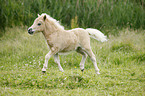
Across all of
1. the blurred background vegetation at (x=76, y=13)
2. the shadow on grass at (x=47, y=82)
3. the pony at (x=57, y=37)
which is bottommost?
the shadow on grass at (x=47, y=82)

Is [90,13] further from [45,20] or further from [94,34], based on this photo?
[45,20]

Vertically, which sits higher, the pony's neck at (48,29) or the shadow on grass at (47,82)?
the pony's neck at (48,29)

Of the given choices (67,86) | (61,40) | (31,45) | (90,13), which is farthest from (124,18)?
(67,86)

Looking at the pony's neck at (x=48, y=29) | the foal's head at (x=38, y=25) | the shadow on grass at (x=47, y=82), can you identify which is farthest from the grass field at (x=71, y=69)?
the foal's head at (x=38, y=25)

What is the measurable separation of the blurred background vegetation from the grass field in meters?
0.68

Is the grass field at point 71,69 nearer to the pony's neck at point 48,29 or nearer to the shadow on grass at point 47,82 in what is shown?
the shadow on grass at point 47,82

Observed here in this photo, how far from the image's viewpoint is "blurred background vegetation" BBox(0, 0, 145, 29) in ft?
35.9

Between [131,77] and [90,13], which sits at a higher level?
[90,13]

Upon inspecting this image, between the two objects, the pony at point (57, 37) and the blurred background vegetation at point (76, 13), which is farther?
the blurred background vegetation at point (76, 13)

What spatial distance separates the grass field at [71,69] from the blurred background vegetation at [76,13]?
26.6 inches

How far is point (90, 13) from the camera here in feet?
37.8

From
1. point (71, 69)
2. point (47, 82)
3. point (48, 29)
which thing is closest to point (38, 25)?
point (48, 29)

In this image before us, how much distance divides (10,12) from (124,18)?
6.38 metres

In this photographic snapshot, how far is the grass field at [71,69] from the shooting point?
507 centimetres
